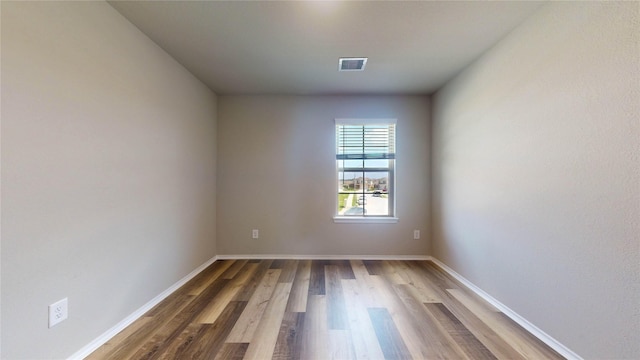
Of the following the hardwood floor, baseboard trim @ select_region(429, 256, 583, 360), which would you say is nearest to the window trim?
the hardwood floor

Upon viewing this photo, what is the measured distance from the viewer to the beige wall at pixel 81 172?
1287 mm

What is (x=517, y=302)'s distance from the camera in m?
2.03

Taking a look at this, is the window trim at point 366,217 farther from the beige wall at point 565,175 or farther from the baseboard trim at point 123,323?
the baseboard trim at point 123,323

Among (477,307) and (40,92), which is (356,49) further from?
(477,307)

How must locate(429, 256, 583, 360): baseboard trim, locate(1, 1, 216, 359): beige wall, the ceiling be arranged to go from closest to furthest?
locate(1, 1, 216, 359): beige wall → locate(429, 256, 583, 360): baseboard trim → the ceiling

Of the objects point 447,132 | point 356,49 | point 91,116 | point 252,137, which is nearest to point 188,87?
point 252,137

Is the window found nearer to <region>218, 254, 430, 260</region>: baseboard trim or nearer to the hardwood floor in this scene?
<region>218, 254, 430, 260</region>: baseboard trim

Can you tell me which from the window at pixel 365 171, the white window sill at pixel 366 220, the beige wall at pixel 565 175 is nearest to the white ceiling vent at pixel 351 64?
the window at pixel 365 171

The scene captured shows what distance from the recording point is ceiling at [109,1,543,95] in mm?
1816

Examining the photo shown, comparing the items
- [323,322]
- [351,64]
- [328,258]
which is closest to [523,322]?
[323,322]

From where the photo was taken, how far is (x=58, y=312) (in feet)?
4.84

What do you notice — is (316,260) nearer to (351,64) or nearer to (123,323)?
(123,323)

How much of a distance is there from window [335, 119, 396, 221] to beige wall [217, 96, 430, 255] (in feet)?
0.43

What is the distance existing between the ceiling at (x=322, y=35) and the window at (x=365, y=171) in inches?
33.1
